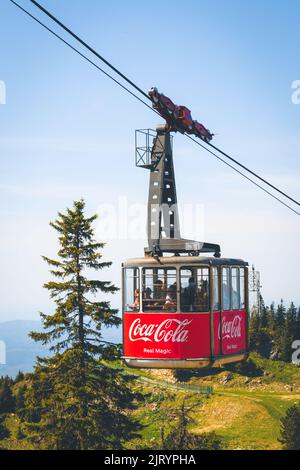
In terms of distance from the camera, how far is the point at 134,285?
2042 cm

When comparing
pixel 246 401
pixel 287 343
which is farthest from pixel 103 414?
pixel 287 343

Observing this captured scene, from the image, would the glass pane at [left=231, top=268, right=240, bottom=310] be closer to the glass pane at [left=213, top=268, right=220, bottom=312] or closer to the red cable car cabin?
the red cable car cabin

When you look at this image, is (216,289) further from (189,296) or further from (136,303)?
(136,303)

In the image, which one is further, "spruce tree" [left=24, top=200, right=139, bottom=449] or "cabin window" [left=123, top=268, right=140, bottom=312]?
"spruce tree" [left=24, top=200, right=139, bottom=449]

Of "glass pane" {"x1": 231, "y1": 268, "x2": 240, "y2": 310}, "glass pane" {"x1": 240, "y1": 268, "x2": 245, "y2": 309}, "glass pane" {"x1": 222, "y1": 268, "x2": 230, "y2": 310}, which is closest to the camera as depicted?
"glass pane" {"x1": 222, "y1": 268, "x2": 230, "y2": 310}

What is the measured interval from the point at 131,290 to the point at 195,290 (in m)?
1.99

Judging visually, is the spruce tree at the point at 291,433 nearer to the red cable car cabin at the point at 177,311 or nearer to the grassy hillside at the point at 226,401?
the grassy hillside at the point at 226,401

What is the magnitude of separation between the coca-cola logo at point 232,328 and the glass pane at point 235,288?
0.40 m

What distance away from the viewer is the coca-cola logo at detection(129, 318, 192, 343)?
63.9ft

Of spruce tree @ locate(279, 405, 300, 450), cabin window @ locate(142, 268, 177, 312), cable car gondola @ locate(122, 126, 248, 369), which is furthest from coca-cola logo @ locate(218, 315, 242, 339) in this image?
spruce tree @ locate(279, 405, 300, 450)

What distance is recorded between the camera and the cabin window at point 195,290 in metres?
19.4

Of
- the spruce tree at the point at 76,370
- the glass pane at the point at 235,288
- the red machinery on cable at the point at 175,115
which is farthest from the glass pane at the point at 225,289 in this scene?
the spruce tree at the point at 76,370

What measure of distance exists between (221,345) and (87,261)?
2576 cm

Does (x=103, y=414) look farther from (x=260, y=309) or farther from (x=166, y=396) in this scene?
(x=260, y=309)
